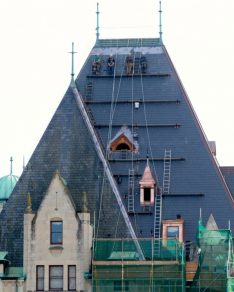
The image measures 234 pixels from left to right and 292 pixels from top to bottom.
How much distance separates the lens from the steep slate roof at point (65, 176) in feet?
463

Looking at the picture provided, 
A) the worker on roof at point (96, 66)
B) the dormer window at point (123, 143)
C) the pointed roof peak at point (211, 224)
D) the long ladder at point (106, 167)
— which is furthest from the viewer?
the worker on roof at point (96, 66)

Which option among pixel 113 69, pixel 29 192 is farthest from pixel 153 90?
pixel 29 192

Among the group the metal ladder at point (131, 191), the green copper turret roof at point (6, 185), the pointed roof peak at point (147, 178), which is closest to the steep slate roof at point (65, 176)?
the metal ladder at point (131, 191)

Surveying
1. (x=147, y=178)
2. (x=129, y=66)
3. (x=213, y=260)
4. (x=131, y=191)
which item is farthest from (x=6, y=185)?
(x=213, y=260)

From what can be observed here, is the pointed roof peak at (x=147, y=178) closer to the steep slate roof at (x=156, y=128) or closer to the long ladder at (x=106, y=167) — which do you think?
the steep slate roof at (x=156, y=128)

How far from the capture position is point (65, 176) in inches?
5620

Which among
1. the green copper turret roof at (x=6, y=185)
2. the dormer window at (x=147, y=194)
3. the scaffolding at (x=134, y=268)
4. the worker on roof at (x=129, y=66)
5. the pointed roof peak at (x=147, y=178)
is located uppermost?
the worker on roof at (x=129, y=66)

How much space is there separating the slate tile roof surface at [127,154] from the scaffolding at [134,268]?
6.63 ft

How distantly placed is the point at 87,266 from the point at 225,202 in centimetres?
1068

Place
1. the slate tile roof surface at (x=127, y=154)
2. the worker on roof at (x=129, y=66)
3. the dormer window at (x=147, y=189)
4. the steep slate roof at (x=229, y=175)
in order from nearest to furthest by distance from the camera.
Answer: the slate tile roof surface at (x=127, y=154) → the dormer window at (x=147, y=189) → the steep slate roof at (x=229, y=175) → the worker on roof at (x=129, y=66)

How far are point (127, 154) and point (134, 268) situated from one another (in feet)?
35.5

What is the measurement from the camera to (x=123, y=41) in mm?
152000

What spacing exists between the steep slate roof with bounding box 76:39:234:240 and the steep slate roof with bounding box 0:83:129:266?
8.04 ft

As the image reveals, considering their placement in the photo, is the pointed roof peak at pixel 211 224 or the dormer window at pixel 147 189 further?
the dormer window at pixel 147 189
